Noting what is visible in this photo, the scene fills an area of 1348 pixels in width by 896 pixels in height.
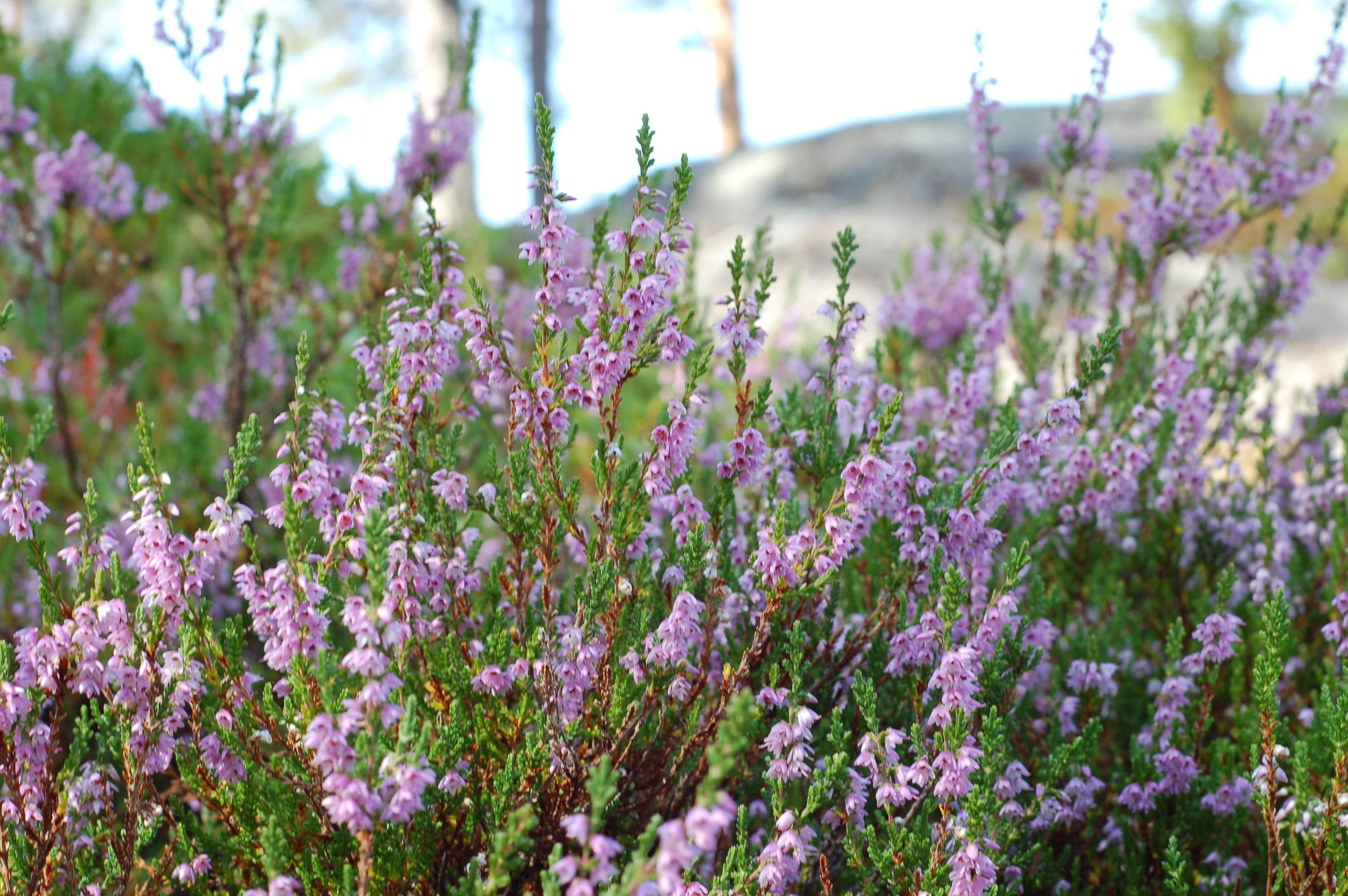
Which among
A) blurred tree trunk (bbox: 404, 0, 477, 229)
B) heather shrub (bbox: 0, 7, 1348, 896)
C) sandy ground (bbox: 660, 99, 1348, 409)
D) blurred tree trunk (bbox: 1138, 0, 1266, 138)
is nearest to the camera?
heather shrub (bbox: 0, 7, 1348, 896)

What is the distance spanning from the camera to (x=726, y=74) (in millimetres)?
23047

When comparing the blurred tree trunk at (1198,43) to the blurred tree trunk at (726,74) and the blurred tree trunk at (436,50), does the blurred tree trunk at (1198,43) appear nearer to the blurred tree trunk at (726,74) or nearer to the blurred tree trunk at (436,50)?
the blurred tree trunk at (726,74)

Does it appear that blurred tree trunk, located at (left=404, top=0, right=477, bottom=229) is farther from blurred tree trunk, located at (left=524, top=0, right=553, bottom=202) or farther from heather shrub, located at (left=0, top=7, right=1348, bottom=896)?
heather shrub, located at (left=0, top=7, right=1348, bottom=896)

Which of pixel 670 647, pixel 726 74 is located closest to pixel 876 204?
pixel 726 74

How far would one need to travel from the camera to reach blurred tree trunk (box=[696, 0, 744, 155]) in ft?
75.0

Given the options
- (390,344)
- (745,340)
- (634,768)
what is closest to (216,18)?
(390,344)

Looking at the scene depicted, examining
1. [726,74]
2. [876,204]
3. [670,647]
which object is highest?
[726,74]

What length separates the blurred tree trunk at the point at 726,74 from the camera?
22.9m

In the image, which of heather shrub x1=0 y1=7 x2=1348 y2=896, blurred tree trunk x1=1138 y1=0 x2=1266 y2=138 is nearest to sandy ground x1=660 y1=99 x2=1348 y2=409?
blurred tree trunk x1=1138 y1=0 x2=1266 y2=138

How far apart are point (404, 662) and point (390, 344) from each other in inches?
32.7

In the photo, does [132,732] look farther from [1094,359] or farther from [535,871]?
[1094,359]

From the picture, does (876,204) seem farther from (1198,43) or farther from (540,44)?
(1198,43)

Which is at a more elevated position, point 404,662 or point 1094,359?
point 1094,359

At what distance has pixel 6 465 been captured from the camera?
2.44 meters
